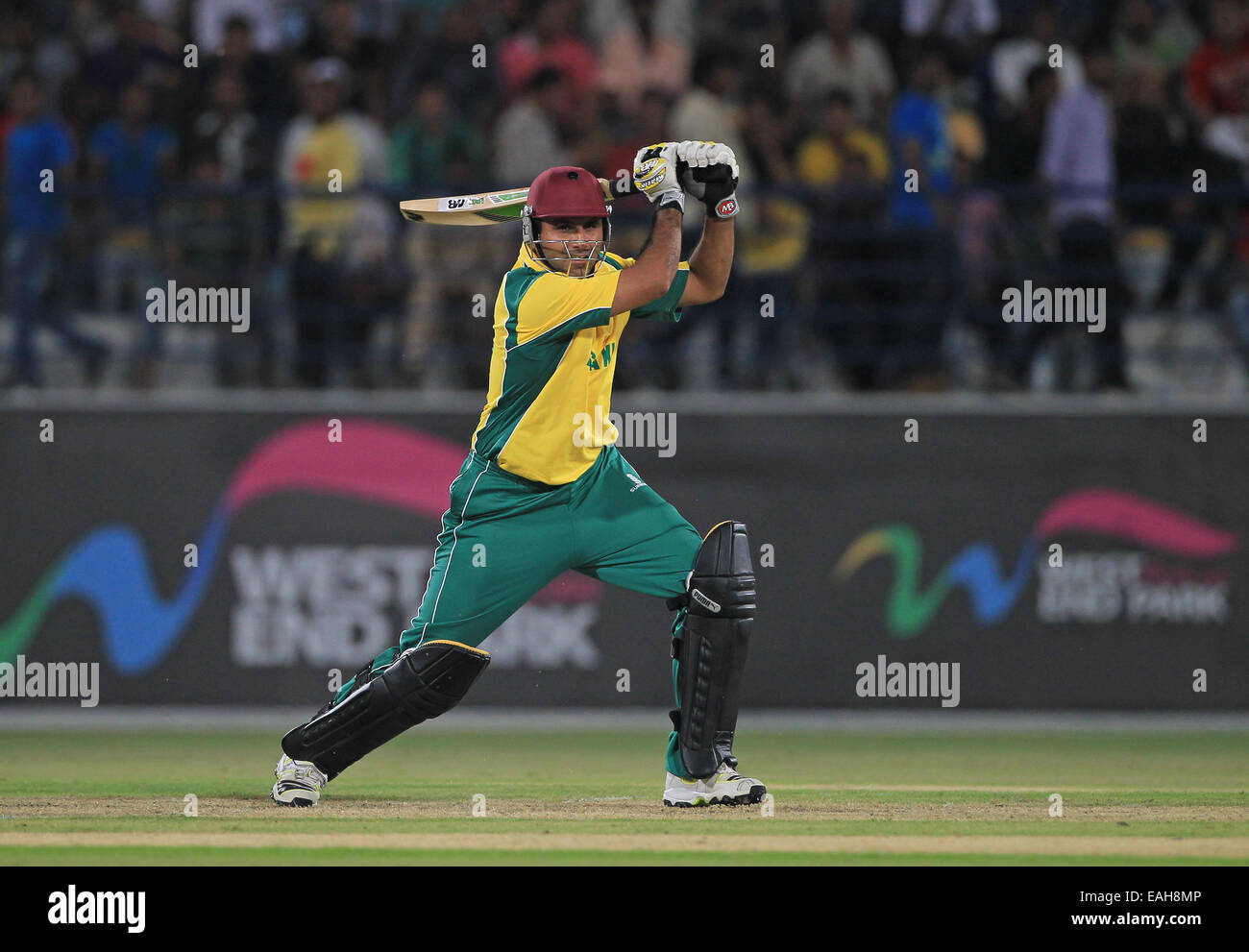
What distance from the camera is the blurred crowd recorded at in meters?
11.4

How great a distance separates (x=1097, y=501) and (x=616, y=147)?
3.96 m

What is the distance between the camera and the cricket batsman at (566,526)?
6.98m

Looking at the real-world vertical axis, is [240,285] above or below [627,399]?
above

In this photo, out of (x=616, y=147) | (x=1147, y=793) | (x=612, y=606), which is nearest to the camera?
(x=1147, y=793)

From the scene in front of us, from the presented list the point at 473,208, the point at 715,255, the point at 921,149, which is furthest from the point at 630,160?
the point at 715,255

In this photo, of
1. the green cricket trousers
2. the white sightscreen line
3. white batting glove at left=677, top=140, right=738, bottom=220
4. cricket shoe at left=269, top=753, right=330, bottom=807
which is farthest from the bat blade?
the white sightscreen line

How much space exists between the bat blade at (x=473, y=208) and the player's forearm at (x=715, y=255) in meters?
0.48

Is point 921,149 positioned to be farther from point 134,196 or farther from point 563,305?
point 563,305

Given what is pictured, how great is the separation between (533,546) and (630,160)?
5564 mm

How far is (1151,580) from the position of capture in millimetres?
10812

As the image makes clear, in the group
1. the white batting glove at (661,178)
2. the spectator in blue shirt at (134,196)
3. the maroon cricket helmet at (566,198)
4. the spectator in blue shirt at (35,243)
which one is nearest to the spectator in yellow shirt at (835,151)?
the spectator in blue shirt at (134,196)
